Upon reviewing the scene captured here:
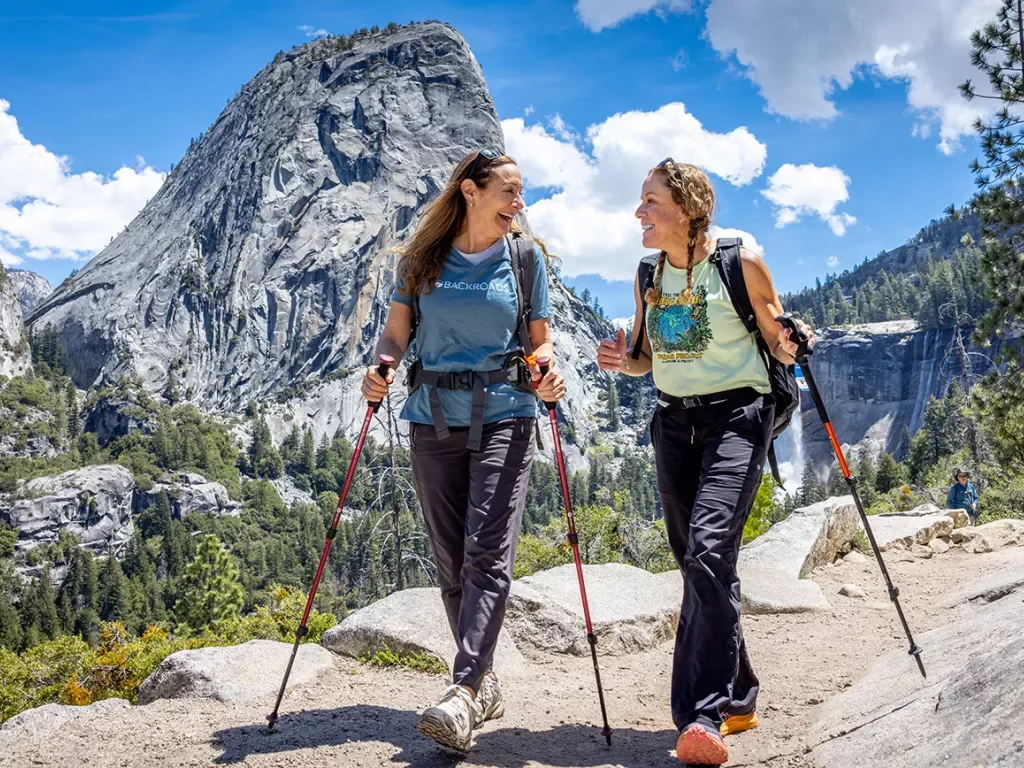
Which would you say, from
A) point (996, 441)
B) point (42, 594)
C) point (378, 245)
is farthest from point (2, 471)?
A: point (996, 441)

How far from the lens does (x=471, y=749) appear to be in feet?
12.8

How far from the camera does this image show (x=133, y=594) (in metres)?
106

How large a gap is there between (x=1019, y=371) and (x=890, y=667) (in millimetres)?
7763

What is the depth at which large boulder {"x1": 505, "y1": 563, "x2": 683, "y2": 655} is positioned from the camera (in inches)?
259

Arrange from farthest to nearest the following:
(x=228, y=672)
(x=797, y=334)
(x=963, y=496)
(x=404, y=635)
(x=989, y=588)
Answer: (x=963, y=496) → (x=989, y=588) → (x=404, y=635) → (x=228, y=672) → (x=797, y=334)

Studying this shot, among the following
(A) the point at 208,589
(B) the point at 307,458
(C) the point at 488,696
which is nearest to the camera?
(C) the point at 488,696

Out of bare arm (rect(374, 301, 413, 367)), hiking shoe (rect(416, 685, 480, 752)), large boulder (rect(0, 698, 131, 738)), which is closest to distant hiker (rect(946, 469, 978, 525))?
bare arm (rect(374, 301, 413, 367))

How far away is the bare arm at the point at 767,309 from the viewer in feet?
12.5

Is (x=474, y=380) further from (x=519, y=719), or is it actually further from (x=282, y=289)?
(x=282, y=289)

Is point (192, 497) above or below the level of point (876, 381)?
below

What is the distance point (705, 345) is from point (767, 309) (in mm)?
306

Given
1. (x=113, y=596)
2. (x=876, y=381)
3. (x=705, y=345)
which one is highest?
(x=876, y=381)

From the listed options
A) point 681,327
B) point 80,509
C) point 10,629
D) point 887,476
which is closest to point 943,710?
point 681,327

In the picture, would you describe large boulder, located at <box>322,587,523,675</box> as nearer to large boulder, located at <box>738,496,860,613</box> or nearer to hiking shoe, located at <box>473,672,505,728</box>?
hiking shoe, located at <box>473,672,505,728</box>
